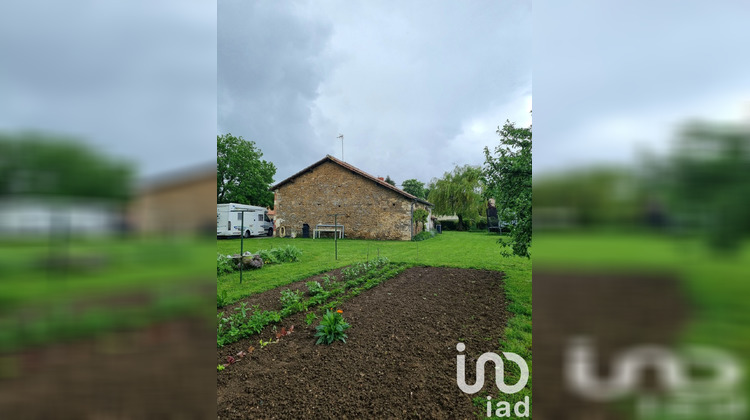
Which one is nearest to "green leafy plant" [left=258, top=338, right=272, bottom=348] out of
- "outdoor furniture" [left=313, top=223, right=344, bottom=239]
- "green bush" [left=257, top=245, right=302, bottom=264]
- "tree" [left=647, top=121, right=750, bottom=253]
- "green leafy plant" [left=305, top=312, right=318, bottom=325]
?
"green leafy plant" [left=305, top=312, right=318, bottom=325]

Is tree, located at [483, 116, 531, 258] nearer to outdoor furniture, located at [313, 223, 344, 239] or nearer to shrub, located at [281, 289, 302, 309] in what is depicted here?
shrub, located at [281, 289, 302, 309]

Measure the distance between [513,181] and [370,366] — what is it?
2.81 meters

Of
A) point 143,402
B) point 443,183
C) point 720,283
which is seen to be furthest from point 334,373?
point 443,183

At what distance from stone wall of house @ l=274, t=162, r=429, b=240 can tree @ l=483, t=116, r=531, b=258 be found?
8739mm

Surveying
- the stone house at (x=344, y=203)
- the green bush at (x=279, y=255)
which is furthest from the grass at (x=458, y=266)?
the stone house at (x=344, y=203)

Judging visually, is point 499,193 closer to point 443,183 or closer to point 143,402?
point 143,402

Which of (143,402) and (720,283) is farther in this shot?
(143,402)

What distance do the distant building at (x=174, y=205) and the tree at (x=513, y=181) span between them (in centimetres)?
313

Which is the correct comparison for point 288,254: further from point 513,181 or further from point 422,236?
point 422,236

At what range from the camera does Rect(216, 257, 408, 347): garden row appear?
2.47 meters

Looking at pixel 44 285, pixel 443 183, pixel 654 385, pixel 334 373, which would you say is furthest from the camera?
pixel 443 183

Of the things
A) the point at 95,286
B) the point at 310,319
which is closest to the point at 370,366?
the point at 310,319

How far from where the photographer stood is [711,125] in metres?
0.86

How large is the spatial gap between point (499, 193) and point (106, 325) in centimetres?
391
